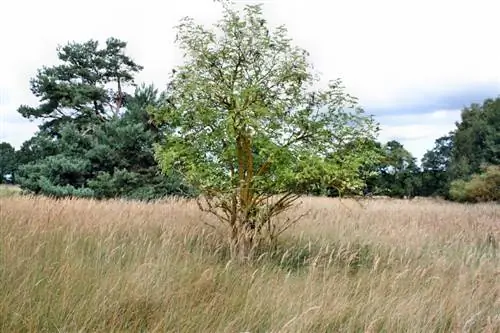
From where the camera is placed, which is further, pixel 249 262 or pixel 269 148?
pixel 269 148

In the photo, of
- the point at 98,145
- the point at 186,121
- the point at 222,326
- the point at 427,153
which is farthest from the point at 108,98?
the point at 427,153

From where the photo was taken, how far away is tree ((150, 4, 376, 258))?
15.6 ft

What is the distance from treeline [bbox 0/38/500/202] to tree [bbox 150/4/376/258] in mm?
471

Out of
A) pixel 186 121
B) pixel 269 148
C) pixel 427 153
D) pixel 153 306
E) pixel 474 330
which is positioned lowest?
pixel 474 330

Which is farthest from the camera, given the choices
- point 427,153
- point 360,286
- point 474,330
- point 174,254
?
point 427,153

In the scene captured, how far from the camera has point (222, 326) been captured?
246 centimetres

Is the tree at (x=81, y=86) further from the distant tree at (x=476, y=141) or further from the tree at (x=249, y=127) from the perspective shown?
the distant tree at (x=476, y=141)

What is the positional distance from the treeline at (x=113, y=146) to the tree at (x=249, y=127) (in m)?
0.47

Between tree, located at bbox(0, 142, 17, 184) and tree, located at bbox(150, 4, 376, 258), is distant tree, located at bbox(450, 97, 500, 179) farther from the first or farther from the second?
tree, located at bbox(0, 142, 17, 184)

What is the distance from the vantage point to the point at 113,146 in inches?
621

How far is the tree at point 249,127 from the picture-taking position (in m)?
4.75

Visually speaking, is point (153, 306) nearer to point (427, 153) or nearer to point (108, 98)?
point (108, 98)

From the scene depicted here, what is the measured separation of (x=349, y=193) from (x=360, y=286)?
5.90ft

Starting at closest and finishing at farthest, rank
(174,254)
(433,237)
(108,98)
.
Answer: (174,254) < (433,237) < (108,98)
